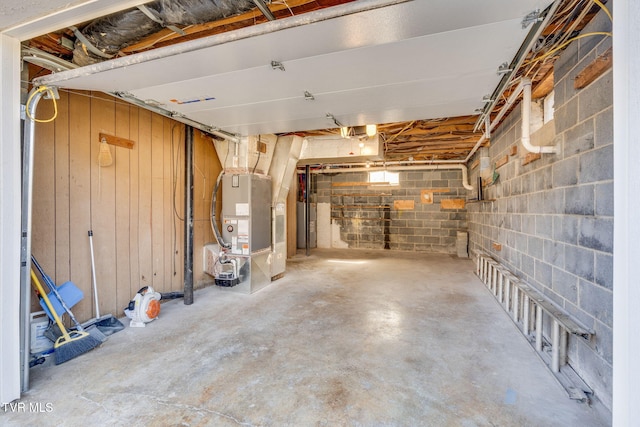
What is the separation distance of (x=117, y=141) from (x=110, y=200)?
0.61m

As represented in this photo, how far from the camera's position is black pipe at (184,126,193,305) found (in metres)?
3.39

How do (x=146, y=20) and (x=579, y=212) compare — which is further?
(x=579, y=212)

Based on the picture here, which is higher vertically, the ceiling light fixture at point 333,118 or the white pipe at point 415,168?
the white pipe at point 415,168

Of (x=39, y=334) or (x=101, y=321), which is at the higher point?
(x=39, y=334)

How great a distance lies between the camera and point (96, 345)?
2.28 metres

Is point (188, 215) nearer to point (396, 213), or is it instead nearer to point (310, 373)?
point (310, 373)

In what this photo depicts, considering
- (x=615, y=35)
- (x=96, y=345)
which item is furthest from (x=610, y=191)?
(x=96, y=345)

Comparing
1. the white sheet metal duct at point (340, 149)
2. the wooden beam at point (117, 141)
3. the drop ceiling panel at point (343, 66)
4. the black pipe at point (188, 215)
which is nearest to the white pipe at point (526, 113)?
the drop ceiling panel at point (343, 66)

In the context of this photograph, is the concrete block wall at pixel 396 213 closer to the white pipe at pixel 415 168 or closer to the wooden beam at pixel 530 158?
the white pipe at pixel 415 168

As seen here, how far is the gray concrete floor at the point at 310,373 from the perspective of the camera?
5.16 ft

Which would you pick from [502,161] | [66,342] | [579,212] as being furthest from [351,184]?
[66,342]

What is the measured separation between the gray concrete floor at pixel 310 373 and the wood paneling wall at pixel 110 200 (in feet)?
1.88

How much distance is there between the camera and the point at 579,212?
1.91 metres

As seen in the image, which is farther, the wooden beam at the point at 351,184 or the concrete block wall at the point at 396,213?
the wooden beam at the point at 351,184
